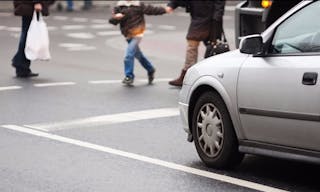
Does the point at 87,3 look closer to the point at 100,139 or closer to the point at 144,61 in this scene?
the point at 144,61

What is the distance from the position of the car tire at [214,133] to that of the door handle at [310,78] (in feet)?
3.16

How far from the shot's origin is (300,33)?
707 centimetres

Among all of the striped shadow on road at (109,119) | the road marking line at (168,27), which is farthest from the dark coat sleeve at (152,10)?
the road marking line at (168,27)

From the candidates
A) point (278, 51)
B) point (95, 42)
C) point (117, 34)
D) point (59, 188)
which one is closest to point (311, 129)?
point (278, 51)

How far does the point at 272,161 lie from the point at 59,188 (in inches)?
79.6

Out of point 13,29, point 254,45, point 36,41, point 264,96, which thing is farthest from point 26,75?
point 13,29

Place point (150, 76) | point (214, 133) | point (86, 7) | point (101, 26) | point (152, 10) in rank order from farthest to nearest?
point (86, 7) → point (101, 26) → point (150, 76) → point (152, 10) → point (214, 133)

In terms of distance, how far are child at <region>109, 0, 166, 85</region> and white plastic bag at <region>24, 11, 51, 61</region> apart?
4.35ft

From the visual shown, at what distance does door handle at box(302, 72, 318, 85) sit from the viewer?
6.53 m

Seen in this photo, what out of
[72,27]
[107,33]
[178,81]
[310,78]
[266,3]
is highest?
[310,78]

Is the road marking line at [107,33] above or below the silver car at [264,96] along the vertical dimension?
below

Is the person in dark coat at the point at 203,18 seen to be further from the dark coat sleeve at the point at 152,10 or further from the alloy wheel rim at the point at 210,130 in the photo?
the alloy wheel rim at the point at 210,130

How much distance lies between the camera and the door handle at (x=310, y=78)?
6.53 meters

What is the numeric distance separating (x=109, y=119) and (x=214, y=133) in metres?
3.02
